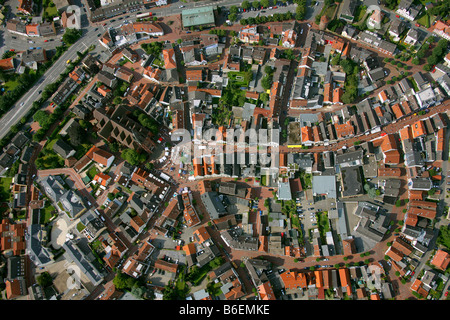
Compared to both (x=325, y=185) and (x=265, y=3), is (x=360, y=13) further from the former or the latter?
(x=325, y=185)

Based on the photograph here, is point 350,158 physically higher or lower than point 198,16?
lower

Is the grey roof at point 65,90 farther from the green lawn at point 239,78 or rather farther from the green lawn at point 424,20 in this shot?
the green lawn at point 424,20

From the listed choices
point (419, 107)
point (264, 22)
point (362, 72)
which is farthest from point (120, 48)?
point (419, 107)

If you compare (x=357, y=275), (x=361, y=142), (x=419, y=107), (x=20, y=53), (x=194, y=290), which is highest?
(x=20, y=53)

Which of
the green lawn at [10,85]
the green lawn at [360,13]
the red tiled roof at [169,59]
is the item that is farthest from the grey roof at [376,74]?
the green lawn at [10,85]

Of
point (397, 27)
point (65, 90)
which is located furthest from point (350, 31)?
point (65, 90)

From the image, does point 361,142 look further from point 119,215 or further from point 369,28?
point 119,215

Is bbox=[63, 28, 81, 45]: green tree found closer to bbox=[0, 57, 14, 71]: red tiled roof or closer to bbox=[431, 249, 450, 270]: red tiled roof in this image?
bbox=[0, 57, 14, 71]: red tiled roof
